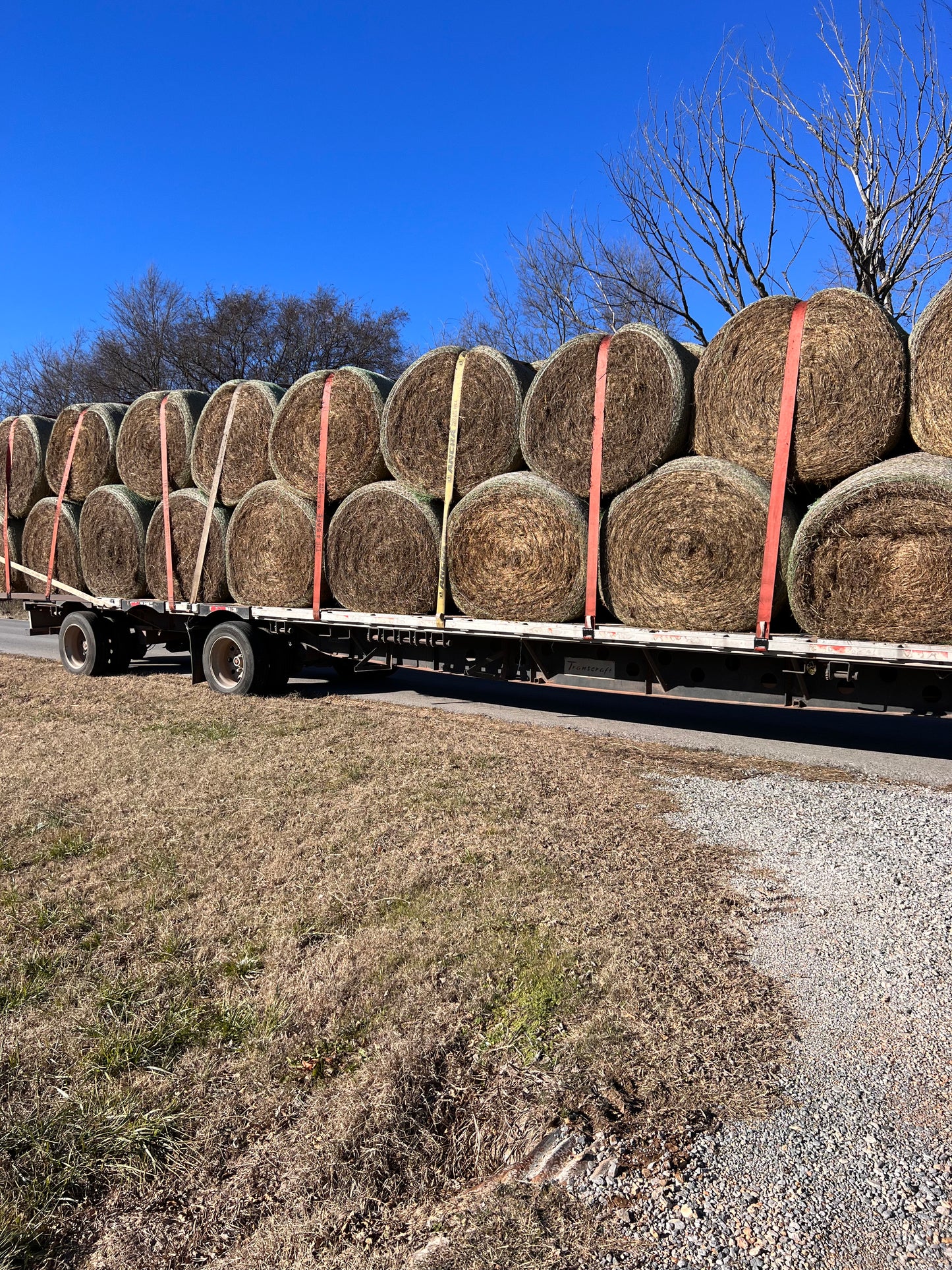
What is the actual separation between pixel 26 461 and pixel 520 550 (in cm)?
881

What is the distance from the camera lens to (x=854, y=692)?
21.6 feet

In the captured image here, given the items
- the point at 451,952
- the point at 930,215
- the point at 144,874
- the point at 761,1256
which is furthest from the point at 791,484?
the point at 930,215

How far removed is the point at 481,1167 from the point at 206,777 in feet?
13.9

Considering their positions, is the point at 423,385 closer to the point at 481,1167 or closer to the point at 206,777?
the point at 206,777

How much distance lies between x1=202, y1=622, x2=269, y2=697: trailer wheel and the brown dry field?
12.8ft

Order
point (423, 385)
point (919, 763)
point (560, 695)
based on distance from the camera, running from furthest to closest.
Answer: point (560, 695) < point (423, 385) < point (919, 763)

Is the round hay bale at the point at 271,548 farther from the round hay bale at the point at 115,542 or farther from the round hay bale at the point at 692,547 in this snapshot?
the round hay bale at the point at 692,547

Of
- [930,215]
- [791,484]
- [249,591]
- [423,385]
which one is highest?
[930,215]

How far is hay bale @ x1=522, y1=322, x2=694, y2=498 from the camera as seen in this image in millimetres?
7023

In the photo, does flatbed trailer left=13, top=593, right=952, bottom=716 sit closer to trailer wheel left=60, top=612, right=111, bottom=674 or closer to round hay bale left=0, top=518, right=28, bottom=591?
trailer wheel left=60, top=612, right=111, bottom=674

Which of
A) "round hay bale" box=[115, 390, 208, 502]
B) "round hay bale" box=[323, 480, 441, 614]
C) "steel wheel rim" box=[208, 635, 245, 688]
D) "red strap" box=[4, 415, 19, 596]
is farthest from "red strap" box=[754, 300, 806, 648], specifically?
"red strap" box=[4, 415, 19, 596]

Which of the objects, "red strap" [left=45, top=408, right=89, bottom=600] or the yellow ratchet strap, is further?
"red strap" [left=45, top=408, right=89, bottom=600]

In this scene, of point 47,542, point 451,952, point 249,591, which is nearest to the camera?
point 451,952

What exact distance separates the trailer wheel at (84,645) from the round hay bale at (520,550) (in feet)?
19.6
